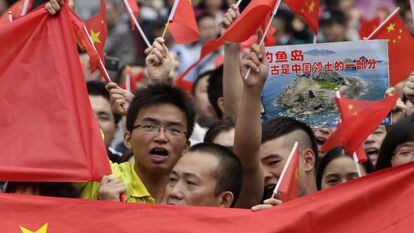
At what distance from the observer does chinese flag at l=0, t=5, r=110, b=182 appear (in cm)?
579

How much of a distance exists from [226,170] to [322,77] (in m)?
A: 0.71

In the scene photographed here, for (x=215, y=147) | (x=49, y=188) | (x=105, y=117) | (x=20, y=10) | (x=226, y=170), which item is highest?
(x=20, y=10)

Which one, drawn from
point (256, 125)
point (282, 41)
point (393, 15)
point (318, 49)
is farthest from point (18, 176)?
point (282, 41)

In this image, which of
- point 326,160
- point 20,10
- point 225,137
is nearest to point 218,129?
point 225,137

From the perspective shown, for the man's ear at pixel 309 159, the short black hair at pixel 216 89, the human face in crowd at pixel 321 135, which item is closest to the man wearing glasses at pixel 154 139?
the man's ear at pixel 309 159

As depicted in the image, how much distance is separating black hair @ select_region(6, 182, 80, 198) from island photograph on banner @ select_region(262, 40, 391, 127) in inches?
45.0

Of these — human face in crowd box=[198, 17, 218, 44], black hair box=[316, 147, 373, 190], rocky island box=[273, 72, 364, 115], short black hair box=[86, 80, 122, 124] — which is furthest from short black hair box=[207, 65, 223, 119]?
human face in crowd box=[198, 17, 218, 44]

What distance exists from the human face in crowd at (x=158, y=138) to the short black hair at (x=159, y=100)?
0.02m

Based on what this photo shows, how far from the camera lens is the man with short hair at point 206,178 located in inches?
239

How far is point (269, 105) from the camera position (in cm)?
668

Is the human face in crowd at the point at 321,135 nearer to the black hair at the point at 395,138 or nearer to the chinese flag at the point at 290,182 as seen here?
the black hair at the point at 395,138

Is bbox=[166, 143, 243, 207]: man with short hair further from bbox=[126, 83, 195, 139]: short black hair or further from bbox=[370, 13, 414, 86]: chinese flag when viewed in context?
bbox=[370, 13, 414, 86]: chinese flag

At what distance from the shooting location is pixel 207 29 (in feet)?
43.8

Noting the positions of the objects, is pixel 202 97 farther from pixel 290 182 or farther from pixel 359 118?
pixel 290 182
